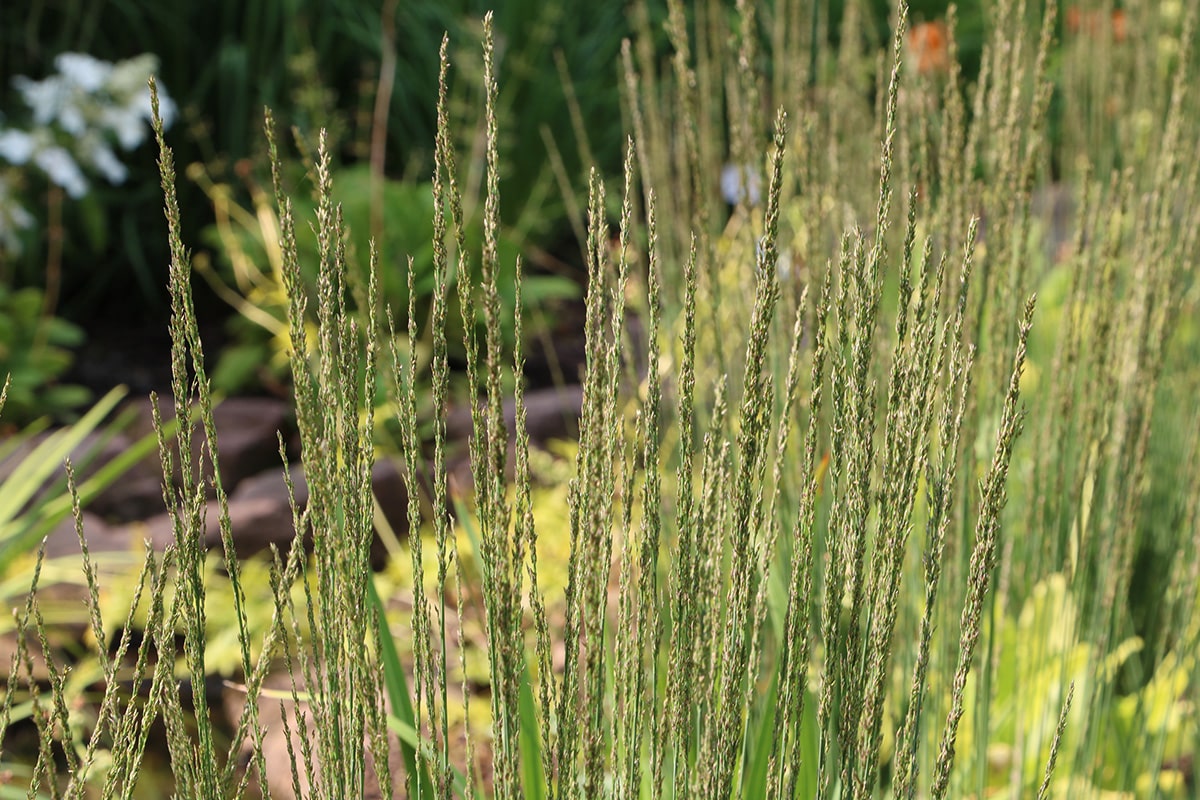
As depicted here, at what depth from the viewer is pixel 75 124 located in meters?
4.08

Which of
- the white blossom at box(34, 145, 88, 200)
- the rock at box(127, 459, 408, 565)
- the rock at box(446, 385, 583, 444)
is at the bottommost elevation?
the rock at box(127, 459, 408, 565)

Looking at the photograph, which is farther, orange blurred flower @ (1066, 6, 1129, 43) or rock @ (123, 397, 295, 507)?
rock @ (123, 397, 295, 507)

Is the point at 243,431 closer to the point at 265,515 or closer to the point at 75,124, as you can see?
the point at 265,515

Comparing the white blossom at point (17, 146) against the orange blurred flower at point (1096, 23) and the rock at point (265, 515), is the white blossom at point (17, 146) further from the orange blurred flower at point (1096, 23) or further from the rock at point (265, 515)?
the orange blurred flower at point (1096, 23)

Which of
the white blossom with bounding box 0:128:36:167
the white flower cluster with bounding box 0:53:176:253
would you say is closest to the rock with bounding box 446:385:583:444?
the white flower cluster with bounding box 0:53:176:253

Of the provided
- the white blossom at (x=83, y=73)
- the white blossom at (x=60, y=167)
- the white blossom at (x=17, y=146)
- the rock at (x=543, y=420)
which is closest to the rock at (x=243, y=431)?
the rock at (x=543, y=420)

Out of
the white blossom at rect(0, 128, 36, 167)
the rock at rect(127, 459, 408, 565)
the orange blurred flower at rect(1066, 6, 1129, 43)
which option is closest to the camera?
the orange blurred flower at rect(1066, 6, 1129, 43)

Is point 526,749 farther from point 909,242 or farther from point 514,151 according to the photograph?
point 514,151

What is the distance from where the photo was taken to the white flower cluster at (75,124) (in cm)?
398

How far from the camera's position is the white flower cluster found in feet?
13.0

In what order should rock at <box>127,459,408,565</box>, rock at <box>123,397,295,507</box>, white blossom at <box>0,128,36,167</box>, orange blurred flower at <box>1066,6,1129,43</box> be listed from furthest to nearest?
white blossom at <box>0,128,36,167</box> → rock at <box>123,397,295,507</box> → rock at <box>127,459,408,565</box> → orange blurred flower at <box>1066,6,1129,43</box>

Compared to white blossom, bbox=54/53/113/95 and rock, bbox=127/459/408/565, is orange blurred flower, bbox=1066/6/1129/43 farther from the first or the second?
white blossom, bbox=54/53/113/95

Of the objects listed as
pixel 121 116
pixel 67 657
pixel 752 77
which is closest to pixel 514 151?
pixel 121 116

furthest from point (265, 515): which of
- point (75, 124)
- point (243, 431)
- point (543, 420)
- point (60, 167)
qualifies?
point (75, 124)
